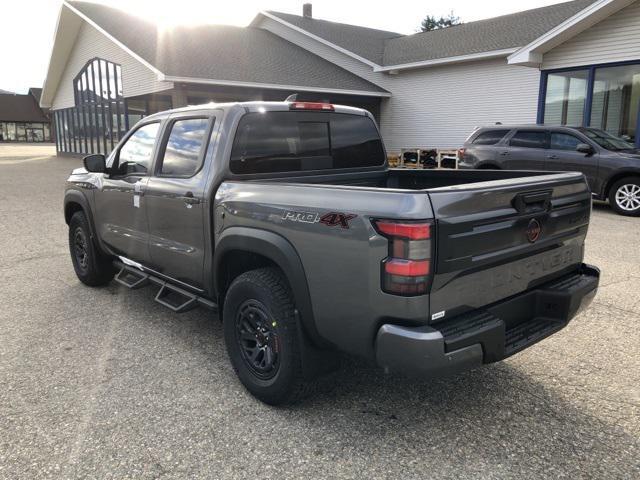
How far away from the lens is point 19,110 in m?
64.3

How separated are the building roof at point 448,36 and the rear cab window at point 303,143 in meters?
15.3

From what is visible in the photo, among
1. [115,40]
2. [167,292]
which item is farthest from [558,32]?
[115,40]

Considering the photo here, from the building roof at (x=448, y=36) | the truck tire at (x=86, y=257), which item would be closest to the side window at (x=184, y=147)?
the truck tire at (x=86, y=257)

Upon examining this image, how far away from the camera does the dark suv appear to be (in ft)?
33.3

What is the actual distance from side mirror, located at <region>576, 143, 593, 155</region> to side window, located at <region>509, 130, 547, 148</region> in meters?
0.76

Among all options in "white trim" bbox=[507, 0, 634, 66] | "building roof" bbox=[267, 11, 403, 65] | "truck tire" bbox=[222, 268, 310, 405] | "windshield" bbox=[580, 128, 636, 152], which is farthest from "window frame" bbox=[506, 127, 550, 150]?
"building roof" bbox=[267, 11, 403, 65]

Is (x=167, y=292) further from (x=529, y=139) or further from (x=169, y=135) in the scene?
(x=529, y=139)

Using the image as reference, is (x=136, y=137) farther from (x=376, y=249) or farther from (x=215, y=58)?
(x=215, y=58)

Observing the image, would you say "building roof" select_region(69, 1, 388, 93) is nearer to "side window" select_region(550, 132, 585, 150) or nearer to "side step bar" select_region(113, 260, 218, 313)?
"side window" select_region(550, 132, 585, 150)

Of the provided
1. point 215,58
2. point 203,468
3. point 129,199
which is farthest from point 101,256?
point 215,58

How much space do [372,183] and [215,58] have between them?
673 inches

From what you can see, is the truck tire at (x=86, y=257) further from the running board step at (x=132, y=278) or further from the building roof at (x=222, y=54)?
the building roof at (x=222, y=54)

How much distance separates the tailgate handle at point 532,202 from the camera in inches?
107

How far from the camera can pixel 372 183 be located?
4.36 metres
